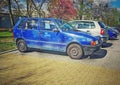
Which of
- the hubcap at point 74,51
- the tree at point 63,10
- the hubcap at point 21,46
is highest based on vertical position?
the tree at point 63,10

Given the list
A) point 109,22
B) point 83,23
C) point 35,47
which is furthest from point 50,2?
point 109,22

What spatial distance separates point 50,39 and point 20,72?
9.67ft

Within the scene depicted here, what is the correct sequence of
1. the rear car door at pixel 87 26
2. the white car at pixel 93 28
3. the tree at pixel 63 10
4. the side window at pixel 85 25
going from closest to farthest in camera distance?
the white car at pixel 93 28, the rear car door at pixel 87 26, the side window at pixel 85 25, the tree at pixel 63 10

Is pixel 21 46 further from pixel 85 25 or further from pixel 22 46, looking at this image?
pixel 85 25

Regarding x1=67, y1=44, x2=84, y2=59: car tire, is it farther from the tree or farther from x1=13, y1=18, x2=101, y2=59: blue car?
the tree

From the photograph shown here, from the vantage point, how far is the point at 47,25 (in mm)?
8898

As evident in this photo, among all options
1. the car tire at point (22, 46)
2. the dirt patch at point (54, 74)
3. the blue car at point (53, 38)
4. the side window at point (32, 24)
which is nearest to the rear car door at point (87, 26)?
the blue car at point (53, 38)

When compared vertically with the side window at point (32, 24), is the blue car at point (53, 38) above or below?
below

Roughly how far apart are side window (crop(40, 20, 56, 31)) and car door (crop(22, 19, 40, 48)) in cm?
35

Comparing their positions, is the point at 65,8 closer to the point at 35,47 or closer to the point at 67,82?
the point at 35,47

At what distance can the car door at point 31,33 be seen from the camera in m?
9.10

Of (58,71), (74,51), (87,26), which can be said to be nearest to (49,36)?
(74,51)

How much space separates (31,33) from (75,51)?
2653 millimetres

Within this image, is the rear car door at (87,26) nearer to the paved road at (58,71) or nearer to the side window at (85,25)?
the side window at (85,25)
